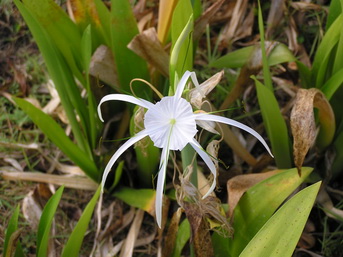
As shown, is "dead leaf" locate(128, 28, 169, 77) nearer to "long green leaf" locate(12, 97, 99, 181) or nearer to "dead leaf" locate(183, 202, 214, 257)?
"long green leaf" locate(12, 97, 99, 181)

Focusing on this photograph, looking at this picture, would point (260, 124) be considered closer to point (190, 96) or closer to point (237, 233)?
point (237, 233)

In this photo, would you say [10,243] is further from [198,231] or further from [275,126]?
[275,126]

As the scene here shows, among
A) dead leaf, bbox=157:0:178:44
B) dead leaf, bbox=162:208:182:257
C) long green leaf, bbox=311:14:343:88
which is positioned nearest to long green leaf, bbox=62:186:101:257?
dead leaf, bbox=162:208:182:257

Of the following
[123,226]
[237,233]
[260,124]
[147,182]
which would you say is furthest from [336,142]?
[123,226]

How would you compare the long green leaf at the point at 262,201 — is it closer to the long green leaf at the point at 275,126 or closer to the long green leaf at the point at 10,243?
the long green leaf at the point at 275,126

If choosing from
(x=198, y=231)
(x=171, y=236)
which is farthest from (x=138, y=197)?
(x=198, y=231)
